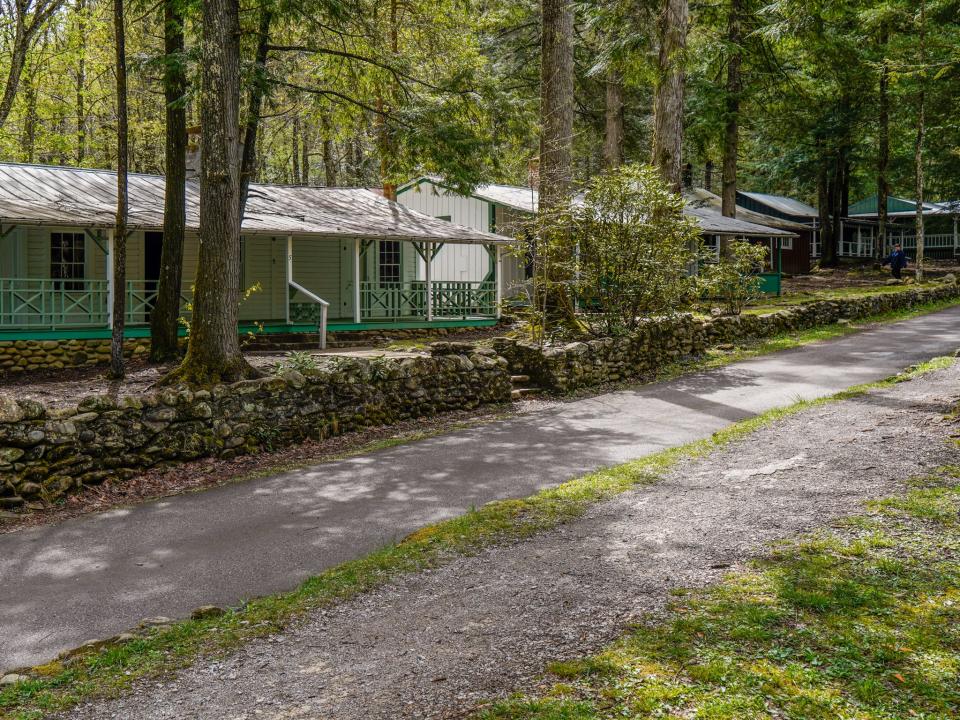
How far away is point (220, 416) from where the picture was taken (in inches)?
428

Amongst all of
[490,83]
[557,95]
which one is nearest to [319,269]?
[557,95]

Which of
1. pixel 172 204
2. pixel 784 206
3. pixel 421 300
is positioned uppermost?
pixel 784 206

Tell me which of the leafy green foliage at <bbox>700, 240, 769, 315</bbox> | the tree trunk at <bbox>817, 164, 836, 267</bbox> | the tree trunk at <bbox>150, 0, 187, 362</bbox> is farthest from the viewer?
the tree trunk at <bbox>817, 164, 836, 267</bbox>

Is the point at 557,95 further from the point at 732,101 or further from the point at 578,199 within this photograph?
the point at 732,101

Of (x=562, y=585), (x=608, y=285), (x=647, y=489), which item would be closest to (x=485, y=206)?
(x=608, y=285)

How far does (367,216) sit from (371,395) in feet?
37.4

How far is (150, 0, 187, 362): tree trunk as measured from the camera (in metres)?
14.4

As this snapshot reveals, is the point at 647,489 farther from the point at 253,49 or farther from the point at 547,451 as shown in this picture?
the point at 253,49

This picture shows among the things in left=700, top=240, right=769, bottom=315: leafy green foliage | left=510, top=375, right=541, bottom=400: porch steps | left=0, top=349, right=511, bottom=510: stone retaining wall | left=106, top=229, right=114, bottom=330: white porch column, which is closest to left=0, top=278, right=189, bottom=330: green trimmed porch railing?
left=106, top=229, right=114, bottom=330: white porch column

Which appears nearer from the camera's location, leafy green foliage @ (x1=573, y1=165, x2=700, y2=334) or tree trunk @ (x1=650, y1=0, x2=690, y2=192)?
leafy green foliage @ (x1=573, y1=165, x2=700, y2=334)

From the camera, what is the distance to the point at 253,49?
15938 millimetres

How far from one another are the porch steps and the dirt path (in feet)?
20.1

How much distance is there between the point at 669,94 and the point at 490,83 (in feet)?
19.2

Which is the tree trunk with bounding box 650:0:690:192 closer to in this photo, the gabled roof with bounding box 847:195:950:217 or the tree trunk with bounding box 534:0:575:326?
the tree trunk with bounding box 534:0:575:326
